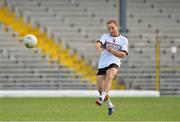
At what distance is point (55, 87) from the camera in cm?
3005

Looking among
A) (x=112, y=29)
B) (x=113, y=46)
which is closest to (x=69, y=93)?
(x=113, y=46)

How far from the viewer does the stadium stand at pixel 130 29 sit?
30.7m

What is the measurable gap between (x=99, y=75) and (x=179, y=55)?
14820mm

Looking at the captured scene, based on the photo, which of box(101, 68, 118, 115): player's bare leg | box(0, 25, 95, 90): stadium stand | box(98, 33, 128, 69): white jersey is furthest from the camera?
box(0, 25, 95, 90): stadium stand

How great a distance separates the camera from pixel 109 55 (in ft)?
55.9

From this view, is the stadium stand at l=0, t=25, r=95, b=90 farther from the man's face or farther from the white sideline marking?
the man's face

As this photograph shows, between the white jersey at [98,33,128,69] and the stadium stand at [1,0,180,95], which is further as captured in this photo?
the stadium stand at [1,0,180,95]

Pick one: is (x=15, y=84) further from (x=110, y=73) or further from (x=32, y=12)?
(x=110, y=73)

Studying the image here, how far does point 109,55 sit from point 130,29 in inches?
648

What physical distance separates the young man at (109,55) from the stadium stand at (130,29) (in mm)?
13324

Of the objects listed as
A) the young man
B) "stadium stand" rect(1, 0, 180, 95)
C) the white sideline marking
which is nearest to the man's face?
the young man

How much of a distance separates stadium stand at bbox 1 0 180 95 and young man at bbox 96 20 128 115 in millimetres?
13324

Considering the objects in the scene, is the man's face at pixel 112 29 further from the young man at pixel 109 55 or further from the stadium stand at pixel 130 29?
the stadium stand at pixel 130 29

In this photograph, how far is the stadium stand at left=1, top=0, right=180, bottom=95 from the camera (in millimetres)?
30656
